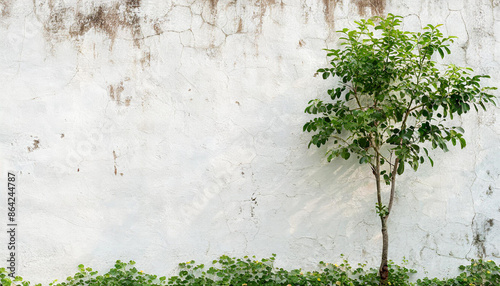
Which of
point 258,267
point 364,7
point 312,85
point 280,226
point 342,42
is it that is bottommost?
point 258,267

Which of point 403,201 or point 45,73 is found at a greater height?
point 45,73

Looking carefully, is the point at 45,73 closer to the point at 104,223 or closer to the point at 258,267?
the point at 104,223

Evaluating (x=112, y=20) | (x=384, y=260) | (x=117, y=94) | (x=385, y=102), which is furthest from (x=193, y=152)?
(x=384, y=260)

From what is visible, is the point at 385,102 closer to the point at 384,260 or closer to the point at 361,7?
the point at 361,7

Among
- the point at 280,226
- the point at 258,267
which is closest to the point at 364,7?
the point at 280,226

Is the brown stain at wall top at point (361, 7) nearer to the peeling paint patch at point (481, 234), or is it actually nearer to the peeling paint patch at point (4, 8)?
the peeling paint patch at point (481, 234)

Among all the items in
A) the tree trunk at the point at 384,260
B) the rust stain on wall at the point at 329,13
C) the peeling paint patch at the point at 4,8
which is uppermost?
the peeling paint patch at the point at 4,8

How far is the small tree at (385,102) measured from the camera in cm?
342

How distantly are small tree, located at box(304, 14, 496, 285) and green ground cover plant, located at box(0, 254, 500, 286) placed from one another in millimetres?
188

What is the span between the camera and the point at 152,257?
11.8ft

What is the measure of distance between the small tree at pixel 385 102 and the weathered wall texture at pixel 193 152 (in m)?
0.18

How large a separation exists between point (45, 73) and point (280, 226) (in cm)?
203

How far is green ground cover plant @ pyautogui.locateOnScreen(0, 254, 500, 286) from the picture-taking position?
3.48m

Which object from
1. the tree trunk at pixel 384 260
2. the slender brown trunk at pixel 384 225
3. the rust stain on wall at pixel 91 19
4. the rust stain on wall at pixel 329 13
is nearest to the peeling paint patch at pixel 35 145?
the rust stain on wall at pixel 91 19
